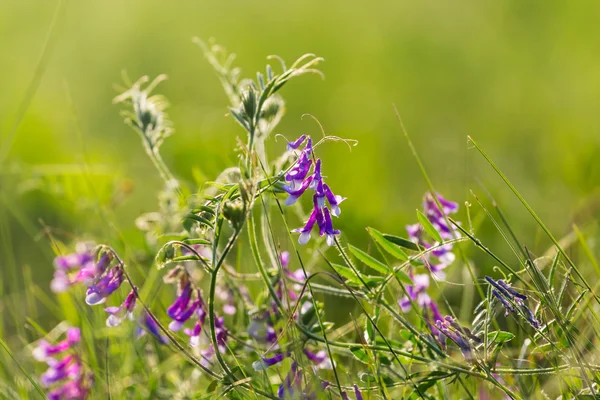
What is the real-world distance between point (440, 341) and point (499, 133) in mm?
2663

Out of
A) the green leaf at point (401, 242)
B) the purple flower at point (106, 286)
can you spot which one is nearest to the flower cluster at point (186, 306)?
the purple flower at point (106, 286)

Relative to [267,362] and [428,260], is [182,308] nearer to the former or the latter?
[267,362]

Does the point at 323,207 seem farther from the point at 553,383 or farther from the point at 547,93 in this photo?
the point at 547,93

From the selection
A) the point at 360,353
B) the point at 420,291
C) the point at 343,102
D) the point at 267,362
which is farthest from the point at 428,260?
the point at 343,102

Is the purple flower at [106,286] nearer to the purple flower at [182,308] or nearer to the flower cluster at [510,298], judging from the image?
the purple flower at [182,308]

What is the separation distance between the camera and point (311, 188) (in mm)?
1236

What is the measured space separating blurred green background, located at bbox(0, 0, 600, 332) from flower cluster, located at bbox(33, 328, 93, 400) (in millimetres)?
570

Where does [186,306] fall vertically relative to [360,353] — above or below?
above

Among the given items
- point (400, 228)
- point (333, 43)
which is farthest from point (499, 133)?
point (333, 43)

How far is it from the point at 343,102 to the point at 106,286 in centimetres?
331

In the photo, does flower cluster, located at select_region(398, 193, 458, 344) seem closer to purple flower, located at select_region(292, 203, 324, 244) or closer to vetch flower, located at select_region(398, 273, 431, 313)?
vetch flower, located at select_region(398, 273, 431, 313)

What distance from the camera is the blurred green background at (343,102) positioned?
295 cm

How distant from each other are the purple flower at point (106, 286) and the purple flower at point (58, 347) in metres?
0.44

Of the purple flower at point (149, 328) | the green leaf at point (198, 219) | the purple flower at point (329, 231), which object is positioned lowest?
the purple flower at point (149, 328)
